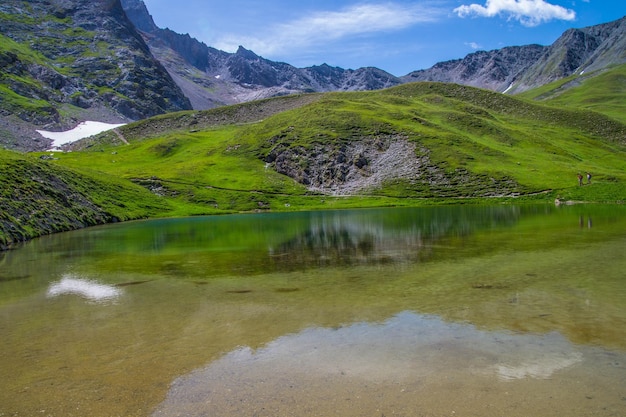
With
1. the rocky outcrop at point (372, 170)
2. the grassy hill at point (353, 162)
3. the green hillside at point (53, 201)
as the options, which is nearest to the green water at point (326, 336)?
the green hillside at point (53, 201)

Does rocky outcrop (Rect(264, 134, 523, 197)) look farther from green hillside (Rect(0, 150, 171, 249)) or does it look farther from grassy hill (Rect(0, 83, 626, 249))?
green hillside (Rect(0, 150, 171, 249))

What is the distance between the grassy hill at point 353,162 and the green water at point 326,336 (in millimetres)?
46071

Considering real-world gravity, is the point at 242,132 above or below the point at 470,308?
above

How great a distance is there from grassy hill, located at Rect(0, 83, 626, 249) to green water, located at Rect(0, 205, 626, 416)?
46071 millimetres

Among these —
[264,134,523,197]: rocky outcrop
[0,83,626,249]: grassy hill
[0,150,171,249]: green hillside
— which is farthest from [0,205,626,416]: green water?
[264,134,523,197]: rocky outcrop

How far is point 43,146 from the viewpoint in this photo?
193750 millimetres

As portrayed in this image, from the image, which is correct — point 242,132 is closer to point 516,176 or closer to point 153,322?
point 516,176

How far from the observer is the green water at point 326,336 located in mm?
10094

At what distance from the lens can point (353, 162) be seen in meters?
136

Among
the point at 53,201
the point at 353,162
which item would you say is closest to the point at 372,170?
the point at 353,162

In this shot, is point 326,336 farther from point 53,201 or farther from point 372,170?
point 372,170

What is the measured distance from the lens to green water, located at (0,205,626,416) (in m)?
10.1

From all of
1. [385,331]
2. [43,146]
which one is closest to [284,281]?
[385,331]

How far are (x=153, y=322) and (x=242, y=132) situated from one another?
538ft
